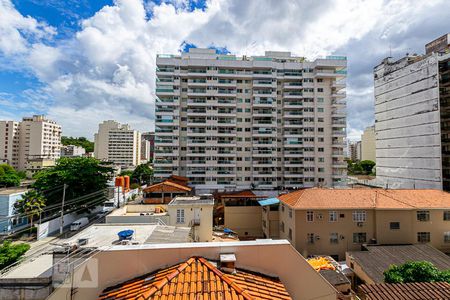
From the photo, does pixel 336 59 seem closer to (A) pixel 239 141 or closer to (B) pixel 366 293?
(A) pixel 239 141

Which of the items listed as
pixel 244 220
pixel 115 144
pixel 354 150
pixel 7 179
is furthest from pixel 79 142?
pixel 354 150

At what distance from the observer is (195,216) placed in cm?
2148

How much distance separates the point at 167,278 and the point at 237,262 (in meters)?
1.91

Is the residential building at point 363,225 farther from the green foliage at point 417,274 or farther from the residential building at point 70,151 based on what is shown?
the residential building at point 70,151

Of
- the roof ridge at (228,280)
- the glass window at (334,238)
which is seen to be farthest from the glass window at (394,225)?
the roof ridge at (228,280)

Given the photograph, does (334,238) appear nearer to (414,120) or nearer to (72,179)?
(72,179)

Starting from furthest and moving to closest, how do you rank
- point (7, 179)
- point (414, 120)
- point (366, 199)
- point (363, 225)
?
1. point (7, 179)
2. point (414, 120)
3. point (366, 199)
4. point (363, 225)

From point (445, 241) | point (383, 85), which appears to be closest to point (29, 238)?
point (445, 241)

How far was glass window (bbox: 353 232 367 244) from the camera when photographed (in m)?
22.1

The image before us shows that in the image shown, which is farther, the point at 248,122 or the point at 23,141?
the point at 23,141

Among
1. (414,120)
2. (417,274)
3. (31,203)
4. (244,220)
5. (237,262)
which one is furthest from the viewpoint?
(414,120)

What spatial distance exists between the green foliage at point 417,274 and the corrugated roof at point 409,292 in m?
3.56

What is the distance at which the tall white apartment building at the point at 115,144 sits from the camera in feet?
358

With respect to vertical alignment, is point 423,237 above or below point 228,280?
below
